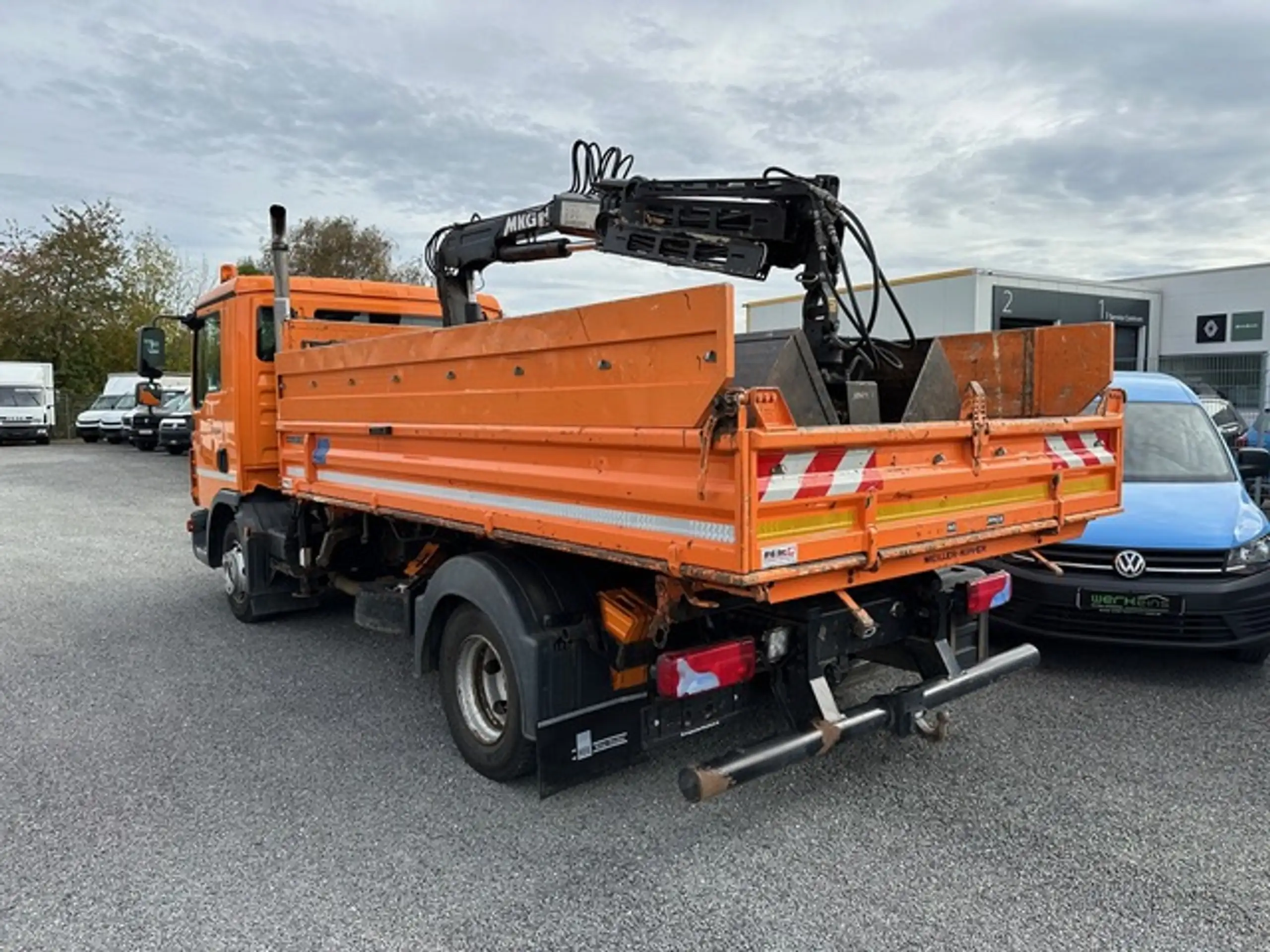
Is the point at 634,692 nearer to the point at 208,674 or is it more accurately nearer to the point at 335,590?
the point at 208,674

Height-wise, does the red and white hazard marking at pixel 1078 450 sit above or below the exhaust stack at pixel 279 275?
below

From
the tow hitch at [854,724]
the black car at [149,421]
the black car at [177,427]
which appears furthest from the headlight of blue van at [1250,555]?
the black car at [149,421]

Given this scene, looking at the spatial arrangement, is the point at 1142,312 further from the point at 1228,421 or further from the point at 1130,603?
the point at 1130,603

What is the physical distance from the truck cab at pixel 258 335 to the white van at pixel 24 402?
26.9 meters

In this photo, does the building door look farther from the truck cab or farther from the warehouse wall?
the truck cab

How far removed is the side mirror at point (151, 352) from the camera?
7.38 metres

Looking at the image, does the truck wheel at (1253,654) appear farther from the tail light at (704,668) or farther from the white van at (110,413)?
the white van at (110,413)

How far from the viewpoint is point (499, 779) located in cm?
400

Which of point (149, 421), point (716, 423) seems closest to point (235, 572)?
point (716, 423)

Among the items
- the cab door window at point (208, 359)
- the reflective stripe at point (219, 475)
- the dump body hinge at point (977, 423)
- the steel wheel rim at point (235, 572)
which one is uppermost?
the cab door window at point (208, 359)

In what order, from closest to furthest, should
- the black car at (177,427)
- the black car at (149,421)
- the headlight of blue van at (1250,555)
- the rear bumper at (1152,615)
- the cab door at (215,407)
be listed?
the rear bumper at (1152,615), the headlight of blue van at (1250,555), the cab door at (215,407), the black car at (177,427), the black car at (149,421)

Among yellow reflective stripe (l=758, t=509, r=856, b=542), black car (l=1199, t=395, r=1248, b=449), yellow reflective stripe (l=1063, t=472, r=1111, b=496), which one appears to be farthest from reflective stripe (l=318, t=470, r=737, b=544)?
black car (l=1199, t=395, r=1248, b=449)

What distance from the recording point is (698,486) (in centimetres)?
288

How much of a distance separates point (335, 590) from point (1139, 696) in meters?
5.16
